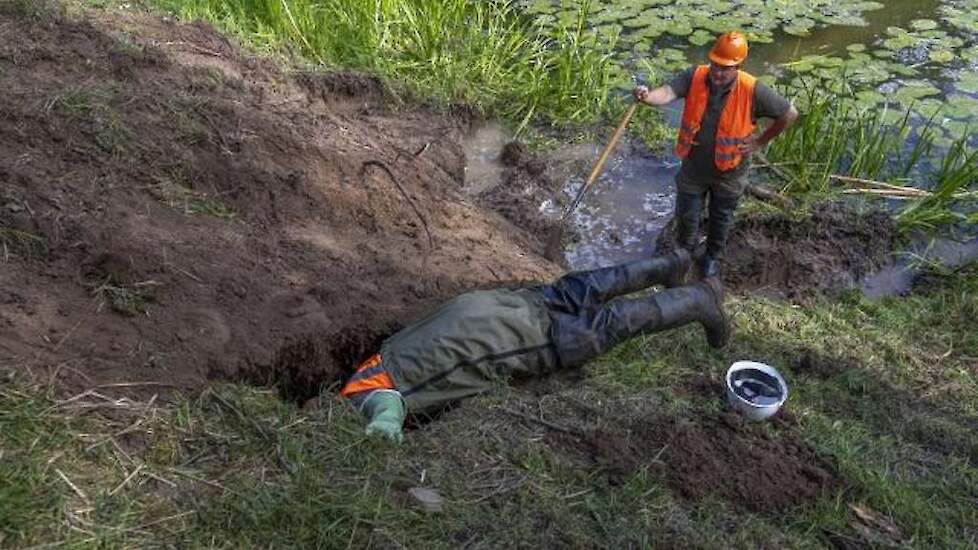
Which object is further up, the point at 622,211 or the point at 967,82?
the point at 967,82

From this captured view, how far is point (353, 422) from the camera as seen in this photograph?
3.18m

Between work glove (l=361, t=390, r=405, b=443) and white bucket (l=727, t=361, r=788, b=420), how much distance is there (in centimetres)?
122

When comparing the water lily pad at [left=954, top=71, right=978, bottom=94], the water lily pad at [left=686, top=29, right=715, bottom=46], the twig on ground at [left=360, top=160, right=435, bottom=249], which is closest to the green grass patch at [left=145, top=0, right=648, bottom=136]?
the water lily pad at [left=686, top=29, right=715, bottom=46]

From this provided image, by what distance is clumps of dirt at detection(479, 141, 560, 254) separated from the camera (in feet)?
17.6

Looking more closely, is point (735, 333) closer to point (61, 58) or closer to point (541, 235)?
point (541, 235)

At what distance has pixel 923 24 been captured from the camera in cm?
742

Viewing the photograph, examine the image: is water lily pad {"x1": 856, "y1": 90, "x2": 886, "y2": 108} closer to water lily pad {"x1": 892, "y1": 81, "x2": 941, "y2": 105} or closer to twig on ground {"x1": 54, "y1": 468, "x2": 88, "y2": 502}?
water lily pad {"x1": 892, "y1": 81, "x2": 941, "y2": 105}

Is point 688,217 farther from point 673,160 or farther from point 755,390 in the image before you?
point 755,390

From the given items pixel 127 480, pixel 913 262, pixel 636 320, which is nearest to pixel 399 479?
pixel 127 480

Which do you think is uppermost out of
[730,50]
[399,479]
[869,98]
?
[730,50]

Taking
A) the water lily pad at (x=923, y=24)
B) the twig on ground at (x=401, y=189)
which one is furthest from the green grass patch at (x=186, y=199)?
the water lily pad at (x=923, y=24)

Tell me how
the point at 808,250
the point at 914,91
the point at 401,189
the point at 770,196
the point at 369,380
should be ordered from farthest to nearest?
the point at 914,91 → the point at 770,196 → the point at 808,250 → the point at 401,189 → the point at 369,380

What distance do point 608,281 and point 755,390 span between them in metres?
0.83

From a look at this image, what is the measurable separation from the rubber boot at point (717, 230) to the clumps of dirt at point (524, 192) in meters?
0.83
